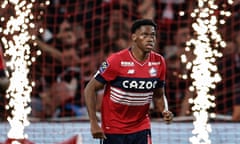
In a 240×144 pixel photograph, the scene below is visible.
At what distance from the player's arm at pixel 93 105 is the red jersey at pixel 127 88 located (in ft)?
0.16

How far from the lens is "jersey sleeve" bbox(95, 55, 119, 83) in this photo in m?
6.00

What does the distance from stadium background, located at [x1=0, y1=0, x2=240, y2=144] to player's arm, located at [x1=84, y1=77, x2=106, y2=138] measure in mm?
2559

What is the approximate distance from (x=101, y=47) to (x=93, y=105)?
3.78m

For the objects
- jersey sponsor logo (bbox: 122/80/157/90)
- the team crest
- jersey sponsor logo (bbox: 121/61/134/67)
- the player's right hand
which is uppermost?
jersey sponsor logo (bbox: 121/61/134/67)

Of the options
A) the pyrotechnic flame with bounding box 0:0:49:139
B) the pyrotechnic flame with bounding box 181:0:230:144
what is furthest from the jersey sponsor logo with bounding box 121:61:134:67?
the pyrotechnic flame with bounding box 0:0:49:139

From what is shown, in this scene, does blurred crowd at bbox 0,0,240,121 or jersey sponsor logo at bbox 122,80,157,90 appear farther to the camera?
blurred crowd at bbox 0,0,240,121

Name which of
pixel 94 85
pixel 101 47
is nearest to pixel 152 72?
pixel 94 85

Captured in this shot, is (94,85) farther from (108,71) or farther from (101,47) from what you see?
(101,47)

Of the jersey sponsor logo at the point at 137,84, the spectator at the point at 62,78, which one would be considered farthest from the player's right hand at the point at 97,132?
the spectator at the point at 62,78

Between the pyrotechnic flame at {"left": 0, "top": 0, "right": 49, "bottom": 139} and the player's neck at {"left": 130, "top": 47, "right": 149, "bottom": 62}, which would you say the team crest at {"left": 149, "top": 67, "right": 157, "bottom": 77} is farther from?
the pyrotechnic flame at {"left": 0, "top": 0, "right": 49, "bottom": 139}

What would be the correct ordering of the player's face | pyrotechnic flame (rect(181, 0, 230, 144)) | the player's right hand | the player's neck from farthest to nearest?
pyrotechnic flame (rect(181, 0, 230, 144))
the player's neck
the player's face
the player's right hand

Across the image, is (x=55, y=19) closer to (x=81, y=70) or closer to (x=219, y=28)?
(x=81, y=70)

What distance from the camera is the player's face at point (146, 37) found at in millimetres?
5949

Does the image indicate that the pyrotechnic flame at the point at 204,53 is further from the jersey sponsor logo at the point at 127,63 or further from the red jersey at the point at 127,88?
the jersey sponsor logo at the point at 127,63
